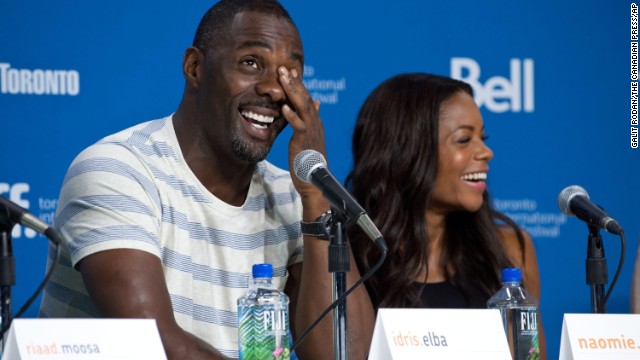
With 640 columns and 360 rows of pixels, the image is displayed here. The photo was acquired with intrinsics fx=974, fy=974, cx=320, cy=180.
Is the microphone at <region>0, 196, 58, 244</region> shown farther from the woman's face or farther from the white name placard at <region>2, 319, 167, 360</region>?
the woman's face

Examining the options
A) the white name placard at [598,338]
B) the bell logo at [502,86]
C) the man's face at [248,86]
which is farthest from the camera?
the bell logo at [502,86]

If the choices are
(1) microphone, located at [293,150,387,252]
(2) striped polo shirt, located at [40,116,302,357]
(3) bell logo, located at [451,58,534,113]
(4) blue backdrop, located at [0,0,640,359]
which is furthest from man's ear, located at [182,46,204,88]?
(3) bell logo, located at [451,58,534,113]

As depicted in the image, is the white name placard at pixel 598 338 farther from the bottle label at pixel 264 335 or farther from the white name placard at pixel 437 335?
the bottle label at pixel 264 335

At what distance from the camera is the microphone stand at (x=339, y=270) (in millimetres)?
1492

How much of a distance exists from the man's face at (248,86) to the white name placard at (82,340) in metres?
0.81

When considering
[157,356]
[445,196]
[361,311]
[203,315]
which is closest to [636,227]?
[445,196]

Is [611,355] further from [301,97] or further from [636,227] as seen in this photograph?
[636,227]

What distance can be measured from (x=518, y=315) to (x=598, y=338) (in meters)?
0.31

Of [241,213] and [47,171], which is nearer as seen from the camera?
[241,213]

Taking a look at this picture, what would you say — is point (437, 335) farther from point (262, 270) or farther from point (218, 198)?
point (218, 198)

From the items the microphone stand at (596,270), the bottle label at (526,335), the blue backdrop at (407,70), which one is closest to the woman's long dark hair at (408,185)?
the blue backdrop at (407,70)

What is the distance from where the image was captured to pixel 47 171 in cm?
268

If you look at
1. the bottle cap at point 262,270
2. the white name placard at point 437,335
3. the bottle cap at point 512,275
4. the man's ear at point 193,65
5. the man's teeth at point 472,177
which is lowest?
the white name placard at point 437,335

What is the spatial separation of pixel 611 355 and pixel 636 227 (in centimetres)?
182
